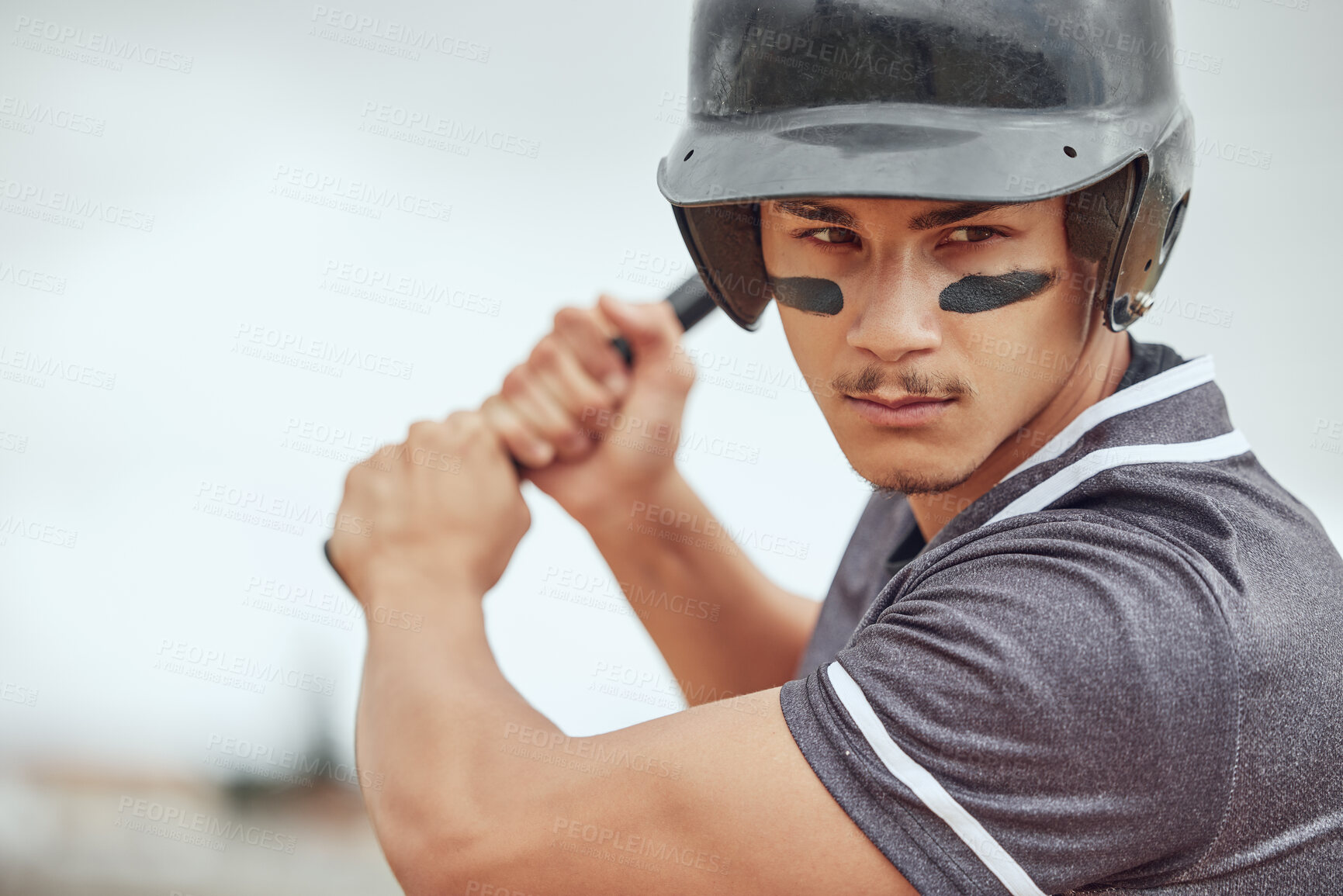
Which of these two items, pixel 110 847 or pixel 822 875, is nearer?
pixel 822 875

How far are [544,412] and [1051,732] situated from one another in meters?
1.10

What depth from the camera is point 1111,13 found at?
1.27 metres

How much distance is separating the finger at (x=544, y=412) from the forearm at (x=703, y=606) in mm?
240

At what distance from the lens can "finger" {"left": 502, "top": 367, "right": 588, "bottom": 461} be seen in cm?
184

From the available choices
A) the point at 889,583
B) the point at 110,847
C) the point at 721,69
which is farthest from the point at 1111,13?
the point at 110,847

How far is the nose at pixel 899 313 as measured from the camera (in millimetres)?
1199

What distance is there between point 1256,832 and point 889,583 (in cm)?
43

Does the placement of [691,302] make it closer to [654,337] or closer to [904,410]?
[654,337]

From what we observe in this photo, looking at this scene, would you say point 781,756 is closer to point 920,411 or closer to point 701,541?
point 920,411

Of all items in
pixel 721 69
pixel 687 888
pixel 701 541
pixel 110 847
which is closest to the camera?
pixel 687 888

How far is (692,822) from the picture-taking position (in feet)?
3.42

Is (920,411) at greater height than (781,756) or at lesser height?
greater

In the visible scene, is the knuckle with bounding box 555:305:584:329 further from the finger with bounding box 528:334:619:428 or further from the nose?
the nose

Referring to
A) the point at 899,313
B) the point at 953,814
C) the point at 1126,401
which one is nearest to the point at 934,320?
the point at 899,313
